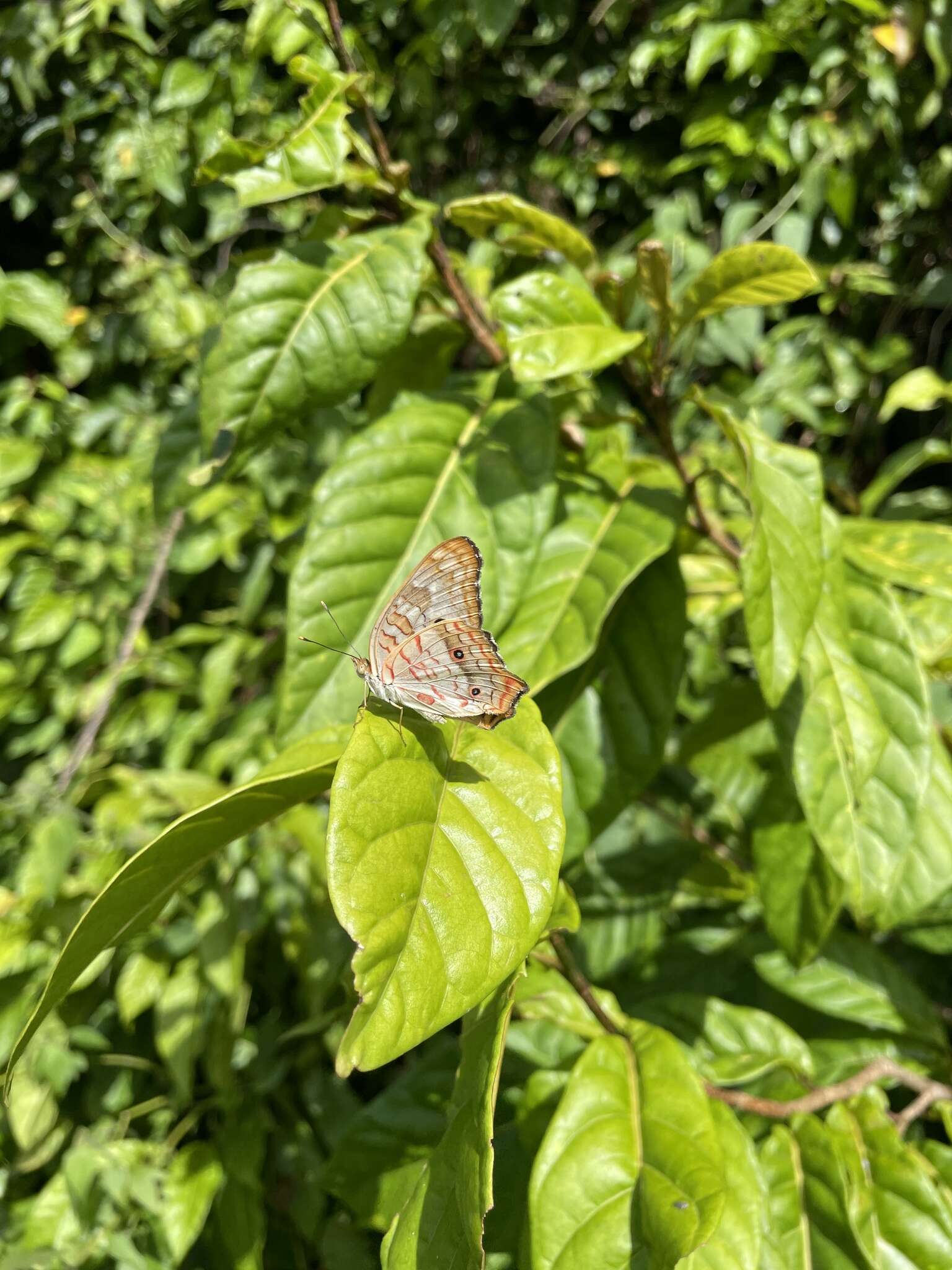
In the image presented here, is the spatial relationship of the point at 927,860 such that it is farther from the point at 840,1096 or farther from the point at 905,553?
the point at 905,553

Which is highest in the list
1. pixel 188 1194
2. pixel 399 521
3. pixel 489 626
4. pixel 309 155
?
pixel 309 155

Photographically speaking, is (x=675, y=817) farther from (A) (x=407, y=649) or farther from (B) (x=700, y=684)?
(A) (x=407, y=649)

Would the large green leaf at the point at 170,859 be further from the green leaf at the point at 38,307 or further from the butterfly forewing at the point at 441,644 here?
the green leaf at the point at 38,307

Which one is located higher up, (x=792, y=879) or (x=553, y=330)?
(x=553, y=330)

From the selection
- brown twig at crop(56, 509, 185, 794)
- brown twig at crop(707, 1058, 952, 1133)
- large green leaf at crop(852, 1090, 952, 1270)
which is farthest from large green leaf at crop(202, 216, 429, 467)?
brown twig at crop(56, 509, 185, 794)

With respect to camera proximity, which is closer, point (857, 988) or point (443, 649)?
point (443, 649)

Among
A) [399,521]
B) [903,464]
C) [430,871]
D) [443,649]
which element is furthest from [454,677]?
[903,464]

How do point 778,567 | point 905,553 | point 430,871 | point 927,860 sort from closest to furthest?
point 430,871
point 778,567
point 927,860
point 905,553

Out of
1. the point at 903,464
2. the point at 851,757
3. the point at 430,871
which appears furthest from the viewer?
the point at 903,464
